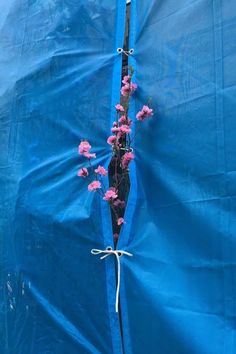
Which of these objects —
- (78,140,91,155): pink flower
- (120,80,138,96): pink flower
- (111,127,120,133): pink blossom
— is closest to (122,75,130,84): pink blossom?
(120,80,138,96): pink flower

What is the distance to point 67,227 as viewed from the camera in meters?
1.95

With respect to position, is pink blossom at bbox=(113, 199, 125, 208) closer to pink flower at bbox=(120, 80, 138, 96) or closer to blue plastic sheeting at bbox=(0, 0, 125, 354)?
blue plastic sheeting at bbox=(0, 0, 125, 354)

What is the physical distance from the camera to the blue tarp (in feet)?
5.08

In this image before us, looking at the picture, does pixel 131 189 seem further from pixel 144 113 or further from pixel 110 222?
pixel 144 113

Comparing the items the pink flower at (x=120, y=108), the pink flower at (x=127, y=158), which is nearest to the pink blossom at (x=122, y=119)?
the pink flower at (x=120, y=108)

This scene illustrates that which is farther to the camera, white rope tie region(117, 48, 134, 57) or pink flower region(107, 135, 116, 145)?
white rope tie region(117, 48, 134, 57)

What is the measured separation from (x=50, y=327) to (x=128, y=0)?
61.2 inches

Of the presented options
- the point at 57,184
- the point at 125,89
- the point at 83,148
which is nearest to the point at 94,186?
the point at 83,148

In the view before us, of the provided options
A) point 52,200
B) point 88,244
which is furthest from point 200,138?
point 52,200

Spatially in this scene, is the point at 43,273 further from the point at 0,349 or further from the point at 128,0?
the point at 128,0

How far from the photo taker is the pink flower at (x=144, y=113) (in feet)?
5.96

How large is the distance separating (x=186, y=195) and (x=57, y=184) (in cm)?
68

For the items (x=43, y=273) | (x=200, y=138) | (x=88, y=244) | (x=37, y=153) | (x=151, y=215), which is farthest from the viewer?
(x=37, y=153)

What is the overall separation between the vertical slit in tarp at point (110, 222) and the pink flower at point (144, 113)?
187 millimetres
